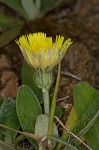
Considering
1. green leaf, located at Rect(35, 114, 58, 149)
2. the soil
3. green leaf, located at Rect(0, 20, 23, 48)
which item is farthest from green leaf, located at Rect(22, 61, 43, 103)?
green leaf, located at Rect(0, 20, 23, 48)

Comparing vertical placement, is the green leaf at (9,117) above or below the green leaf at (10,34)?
below

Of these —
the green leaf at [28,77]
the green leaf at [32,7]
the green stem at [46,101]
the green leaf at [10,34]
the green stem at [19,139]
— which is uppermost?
the green leaf at [32,7]

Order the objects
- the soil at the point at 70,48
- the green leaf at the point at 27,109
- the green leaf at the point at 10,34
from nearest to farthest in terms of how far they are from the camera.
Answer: the green leaf at the point at 27,109 → the soil at the point at 70,48 → the green leaf at the point at 10,34

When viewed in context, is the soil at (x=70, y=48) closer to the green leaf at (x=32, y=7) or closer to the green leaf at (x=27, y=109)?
the green leaf at (x=32, y=7)

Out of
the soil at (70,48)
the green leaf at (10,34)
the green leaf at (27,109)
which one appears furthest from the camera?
the green leaf at (10,34)

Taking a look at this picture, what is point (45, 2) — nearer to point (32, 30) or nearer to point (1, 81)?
point (32, 30)

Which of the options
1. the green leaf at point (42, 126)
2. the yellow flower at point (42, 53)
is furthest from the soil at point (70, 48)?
the yellow flower at point (42, 53)

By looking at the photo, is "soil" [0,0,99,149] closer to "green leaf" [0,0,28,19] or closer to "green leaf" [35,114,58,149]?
"green leaf" [0,0,28,19]
